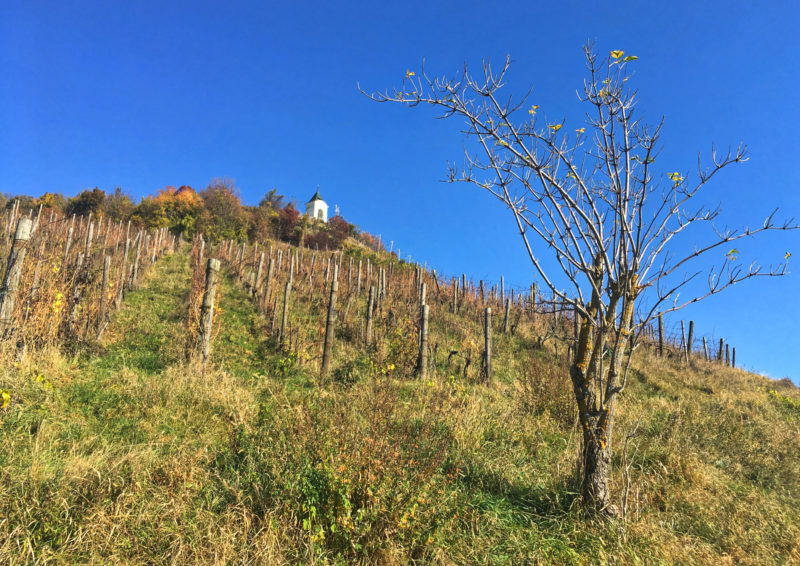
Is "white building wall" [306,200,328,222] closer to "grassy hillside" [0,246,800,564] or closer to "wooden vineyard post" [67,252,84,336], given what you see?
"wooden vineyard post" [67,252,84,336]

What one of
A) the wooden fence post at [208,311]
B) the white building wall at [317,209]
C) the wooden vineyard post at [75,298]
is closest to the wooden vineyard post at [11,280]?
the wooden vineyard post at [75,298]

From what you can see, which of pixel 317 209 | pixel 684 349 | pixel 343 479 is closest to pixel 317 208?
pixel 317 209

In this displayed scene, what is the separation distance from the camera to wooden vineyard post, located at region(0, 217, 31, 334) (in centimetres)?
592

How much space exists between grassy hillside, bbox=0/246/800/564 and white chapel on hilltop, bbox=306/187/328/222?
50104 mm

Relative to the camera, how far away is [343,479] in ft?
10.6

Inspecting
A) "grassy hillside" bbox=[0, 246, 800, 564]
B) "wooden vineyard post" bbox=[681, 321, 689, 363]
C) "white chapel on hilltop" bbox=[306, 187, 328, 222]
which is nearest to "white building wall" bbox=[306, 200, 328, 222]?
"white chapel on hilltop" bbox=[306, 187, 328, 222]

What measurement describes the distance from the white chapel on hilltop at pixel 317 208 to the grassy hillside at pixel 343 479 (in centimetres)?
5010

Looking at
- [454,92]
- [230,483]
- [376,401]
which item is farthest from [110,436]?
[454,92]

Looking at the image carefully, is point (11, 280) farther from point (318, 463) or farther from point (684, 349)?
point (684, 349)

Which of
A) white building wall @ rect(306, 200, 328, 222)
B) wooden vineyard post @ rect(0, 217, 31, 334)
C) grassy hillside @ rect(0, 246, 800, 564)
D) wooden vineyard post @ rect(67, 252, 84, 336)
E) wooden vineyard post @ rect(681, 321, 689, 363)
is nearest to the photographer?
grassy hillside @ rect(0, 246, 800, 564)

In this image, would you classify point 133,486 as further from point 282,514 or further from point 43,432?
point 43,432

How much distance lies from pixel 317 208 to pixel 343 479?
2194 inches

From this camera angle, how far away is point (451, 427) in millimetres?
5426

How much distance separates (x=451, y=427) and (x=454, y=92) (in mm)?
3971
